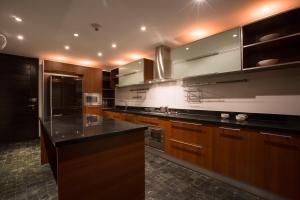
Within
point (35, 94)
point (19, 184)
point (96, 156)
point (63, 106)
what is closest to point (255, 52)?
point (96, 156)

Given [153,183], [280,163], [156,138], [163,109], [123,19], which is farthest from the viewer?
[163,109]

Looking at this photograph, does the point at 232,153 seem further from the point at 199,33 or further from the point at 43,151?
the point at 43,151

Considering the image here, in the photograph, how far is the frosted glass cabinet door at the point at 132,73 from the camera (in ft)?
12.2

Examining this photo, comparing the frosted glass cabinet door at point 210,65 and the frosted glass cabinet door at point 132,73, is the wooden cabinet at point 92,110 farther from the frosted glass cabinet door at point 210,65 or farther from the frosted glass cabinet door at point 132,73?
the frosted glass cabinet door at point 210,65

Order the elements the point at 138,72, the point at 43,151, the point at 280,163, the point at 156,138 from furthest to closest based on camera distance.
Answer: the point at 138,72, the point at 156,138, the point at 43,151, the point at 280,163

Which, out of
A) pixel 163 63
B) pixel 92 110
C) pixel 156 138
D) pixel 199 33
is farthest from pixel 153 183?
pixel 92 110

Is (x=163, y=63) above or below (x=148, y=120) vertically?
above

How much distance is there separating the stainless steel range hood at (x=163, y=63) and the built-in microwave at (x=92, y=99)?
251 cm

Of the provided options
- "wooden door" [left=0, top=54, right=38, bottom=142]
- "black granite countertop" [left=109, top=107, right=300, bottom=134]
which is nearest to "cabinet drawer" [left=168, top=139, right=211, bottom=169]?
"black granite countertop" [left=109, top=107, right=300, bottom=134]

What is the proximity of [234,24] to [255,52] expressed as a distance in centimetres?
54

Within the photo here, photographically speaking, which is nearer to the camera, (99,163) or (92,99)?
(99,163)

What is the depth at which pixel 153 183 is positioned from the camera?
1974 mm

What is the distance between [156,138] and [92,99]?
8.94 feet

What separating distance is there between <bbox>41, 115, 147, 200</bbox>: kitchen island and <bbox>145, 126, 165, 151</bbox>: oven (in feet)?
4.46
